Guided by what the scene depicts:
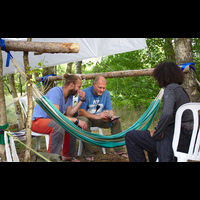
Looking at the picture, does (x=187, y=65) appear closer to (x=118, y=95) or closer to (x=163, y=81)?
(x=163, y=81)

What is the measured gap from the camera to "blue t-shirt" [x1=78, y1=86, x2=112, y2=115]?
2.87 m

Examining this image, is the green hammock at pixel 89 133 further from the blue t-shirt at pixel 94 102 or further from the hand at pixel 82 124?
the blue t-shirt at pixel 94 102

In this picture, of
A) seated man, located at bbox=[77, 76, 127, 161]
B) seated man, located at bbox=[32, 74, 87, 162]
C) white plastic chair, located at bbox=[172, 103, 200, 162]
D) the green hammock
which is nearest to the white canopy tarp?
seated man, located at bbox=[77, 76, 127, 161]

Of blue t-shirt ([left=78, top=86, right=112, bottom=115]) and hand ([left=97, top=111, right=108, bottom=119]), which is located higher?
blue t-shirt ([left=78, top=86, right=112, bottom=115])

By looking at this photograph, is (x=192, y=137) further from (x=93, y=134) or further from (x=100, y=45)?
(x=100, y=45)

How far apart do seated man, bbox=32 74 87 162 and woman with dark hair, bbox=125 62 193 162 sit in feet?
2.71

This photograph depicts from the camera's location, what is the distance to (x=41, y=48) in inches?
66.5

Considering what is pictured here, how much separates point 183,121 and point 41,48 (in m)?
1.28

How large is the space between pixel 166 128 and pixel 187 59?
162 cm

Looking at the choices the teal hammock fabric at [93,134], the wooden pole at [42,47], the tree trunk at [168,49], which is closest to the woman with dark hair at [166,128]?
the teal hammock fabric at [93,134]

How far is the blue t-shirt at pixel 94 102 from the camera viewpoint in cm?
287

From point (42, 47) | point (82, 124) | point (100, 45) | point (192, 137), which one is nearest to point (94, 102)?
point (82, 124)

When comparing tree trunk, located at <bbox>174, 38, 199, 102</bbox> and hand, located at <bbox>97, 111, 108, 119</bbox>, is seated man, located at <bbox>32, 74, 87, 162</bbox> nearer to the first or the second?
hand, located at <bbox>97, 111, 108, 119</bbox>
